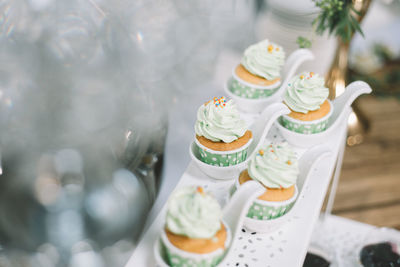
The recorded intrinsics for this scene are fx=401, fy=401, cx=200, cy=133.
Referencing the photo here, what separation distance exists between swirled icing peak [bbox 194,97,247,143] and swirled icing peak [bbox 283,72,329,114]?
18 centimetres

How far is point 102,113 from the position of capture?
62.0 inches

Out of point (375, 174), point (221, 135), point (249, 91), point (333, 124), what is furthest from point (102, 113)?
point (375, 174)

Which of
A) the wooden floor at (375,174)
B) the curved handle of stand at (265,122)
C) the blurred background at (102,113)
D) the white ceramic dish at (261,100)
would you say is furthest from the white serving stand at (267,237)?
the wooden floor at (375,174)

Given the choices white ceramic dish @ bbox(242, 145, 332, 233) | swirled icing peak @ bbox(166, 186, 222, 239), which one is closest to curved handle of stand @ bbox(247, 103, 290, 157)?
white ceramic dish @ bbox(242, 145, 332, 233)

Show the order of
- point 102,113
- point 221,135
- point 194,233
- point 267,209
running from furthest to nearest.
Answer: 1. point 102,113
2. point 221,135
3. point 267,209
4. point 194,233

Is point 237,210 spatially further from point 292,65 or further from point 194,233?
point 292,65

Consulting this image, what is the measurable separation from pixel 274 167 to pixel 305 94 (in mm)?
295

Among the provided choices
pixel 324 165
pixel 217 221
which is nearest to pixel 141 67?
pixel 324 165

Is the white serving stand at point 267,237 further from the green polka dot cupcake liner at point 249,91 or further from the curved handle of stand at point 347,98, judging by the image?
the green polka dot cupcake liner at point 249,91

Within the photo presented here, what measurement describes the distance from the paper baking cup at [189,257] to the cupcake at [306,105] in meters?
0.45

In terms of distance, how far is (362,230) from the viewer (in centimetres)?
153

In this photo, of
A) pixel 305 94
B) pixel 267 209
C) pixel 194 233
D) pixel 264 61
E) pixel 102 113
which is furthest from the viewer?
pixel 102 113

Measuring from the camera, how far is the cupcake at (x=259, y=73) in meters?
1.16

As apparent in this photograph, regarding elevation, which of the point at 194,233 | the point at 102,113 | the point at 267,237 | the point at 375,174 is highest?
the point at 194,233
